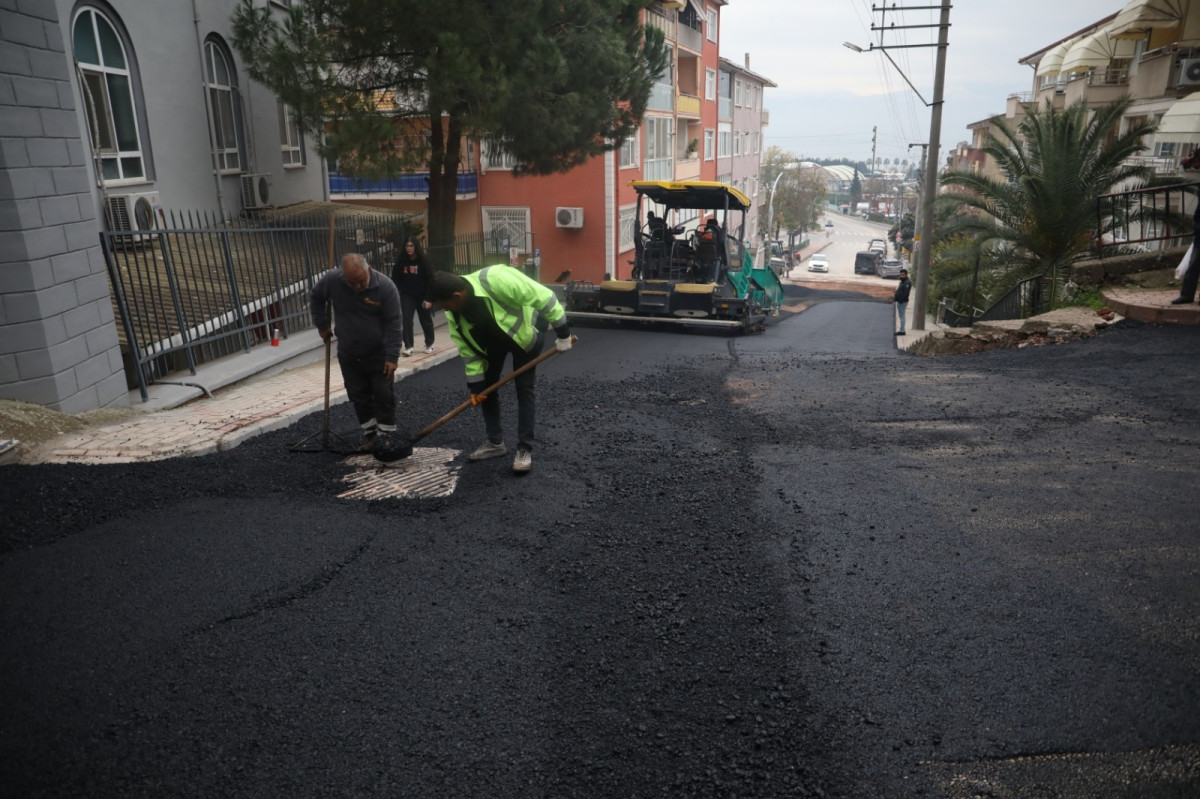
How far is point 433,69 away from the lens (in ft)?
40.0

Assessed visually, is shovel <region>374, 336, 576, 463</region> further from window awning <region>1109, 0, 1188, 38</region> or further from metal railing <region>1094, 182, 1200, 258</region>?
window awning <region>1109, 0, 1188, 38</region>

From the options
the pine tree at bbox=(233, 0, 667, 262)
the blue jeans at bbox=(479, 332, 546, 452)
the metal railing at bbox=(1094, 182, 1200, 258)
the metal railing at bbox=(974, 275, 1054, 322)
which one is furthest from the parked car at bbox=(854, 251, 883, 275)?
the blue jeans at bbox=(479, 332, 546, 452)

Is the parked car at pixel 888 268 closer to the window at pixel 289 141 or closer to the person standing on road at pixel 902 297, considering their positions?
the person standing on road at pixel 902 297

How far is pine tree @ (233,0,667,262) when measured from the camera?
1227cm

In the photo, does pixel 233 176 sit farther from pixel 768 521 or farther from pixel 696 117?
pixel 696 117

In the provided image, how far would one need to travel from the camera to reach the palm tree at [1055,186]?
49.1 ft

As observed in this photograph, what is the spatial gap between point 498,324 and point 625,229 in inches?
837

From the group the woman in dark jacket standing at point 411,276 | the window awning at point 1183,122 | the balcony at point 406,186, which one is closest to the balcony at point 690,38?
the balcony at point 406,186

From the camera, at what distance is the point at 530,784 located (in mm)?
2850

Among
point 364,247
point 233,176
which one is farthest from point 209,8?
point 364,247

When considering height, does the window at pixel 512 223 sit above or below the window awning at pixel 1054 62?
below

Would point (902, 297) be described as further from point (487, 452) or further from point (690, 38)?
point (690, 38)

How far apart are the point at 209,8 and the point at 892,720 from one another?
15312 mm

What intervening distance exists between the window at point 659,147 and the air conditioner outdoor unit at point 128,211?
1850 centimetres
